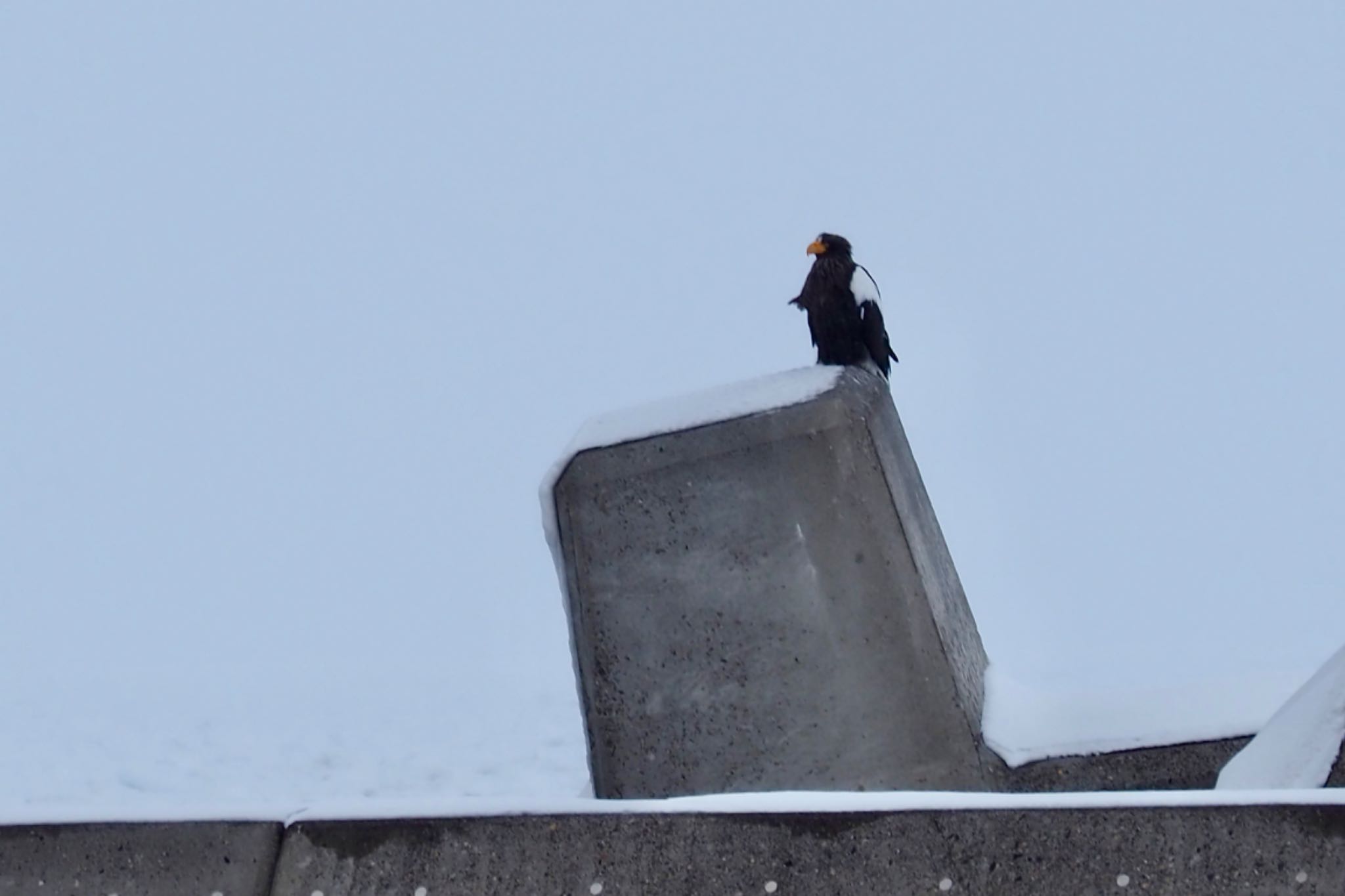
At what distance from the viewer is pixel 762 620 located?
10.0 ft

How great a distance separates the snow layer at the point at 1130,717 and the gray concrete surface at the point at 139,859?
5.78 ft

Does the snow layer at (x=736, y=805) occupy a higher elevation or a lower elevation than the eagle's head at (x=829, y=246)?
lower

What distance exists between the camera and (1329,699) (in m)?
2.11

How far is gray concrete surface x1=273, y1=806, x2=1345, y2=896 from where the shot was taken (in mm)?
1651

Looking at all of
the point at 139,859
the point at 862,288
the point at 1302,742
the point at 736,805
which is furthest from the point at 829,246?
the point at 139,859

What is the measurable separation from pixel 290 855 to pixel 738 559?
1.45 m

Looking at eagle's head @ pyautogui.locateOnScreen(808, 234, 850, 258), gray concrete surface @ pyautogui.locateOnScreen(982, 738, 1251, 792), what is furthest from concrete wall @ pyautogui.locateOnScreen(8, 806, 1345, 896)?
eagle's head @ pyautogui.locateOnScreen(808, 234, 850, 258)

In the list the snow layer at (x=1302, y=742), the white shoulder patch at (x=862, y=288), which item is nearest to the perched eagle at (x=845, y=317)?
the white shoulder patch at (x=862, y=288)

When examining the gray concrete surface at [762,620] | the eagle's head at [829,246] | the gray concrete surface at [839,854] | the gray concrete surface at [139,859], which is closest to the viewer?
the gray concrete surface at [839,854]

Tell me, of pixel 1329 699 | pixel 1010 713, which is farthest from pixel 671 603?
pixel 1329 699

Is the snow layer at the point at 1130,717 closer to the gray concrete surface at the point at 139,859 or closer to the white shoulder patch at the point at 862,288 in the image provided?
the white shoulder patch at the point at 862,288

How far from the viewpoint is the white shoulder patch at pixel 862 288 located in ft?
13.9

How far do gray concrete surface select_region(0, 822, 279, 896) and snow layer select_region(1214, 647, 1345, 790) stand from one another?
127 centimetres

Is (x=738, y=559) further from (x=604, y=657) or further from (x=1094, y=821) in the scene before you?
(x=1094, y=821)
